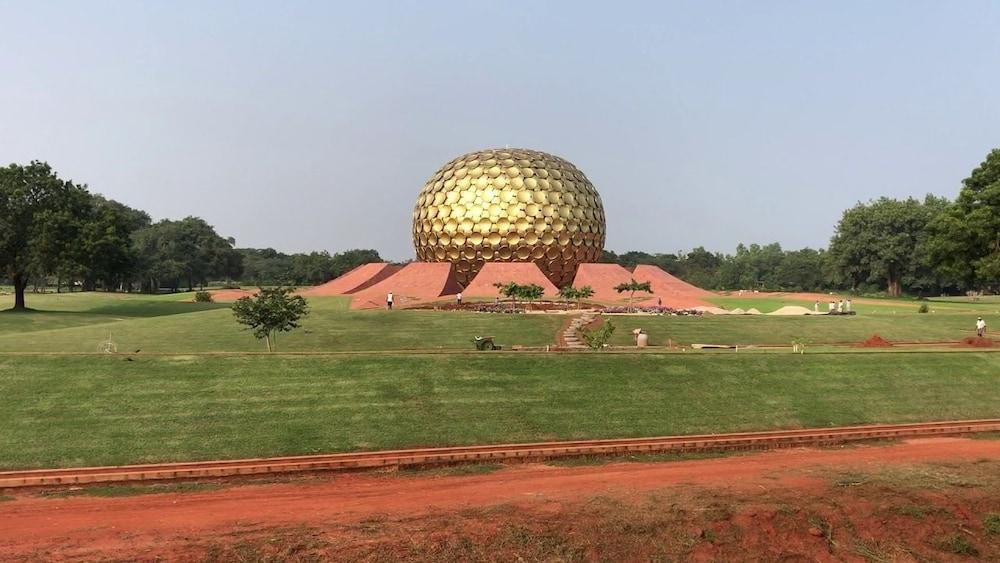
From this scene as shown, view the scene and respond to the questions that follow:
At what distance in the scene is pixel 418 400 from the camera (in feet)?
51.0

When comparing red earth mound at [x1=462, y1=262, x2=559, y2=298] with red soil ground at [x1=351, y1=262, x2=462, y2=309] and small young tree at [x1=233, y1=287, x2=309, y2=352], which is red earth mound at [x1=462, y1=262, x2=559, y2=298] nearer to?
red soil ground at [x1=351, y1=262, x2=462, y2=309]

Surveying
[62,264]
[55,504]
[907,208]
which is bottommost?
[55,504]

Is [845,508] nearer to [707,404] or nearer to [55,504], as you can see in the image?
[707,404]

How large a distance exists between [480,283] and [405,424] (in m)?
33.3

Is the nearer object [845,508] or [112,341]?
[845,508]

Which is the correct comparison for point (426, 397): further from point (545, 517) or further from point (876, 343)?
point (876, 343)

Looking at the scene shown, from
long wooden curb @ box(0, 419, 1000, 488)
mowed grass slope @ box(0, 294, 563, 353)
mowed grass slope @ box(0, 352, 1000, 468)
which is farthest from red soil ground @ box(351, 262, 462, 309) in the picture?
long wooden curb @ box(0, 419, 1000, 488)

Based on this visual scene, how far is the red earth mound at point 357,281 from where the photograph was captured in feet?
171

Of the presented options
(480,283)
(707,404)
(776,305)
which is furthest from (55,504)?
(776,305)

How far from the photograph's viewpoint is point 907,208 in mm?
71812

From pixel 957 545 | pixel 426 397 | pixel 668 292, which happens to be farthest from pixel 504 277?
pixel 957 545

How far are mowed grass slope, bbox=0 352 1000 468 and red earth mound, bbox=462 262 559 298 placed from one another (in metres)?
27.3

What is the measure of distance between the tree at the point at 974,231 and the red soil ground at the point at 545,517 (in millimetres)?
28845

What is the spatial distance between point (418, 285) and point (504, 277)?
20.9 feet
